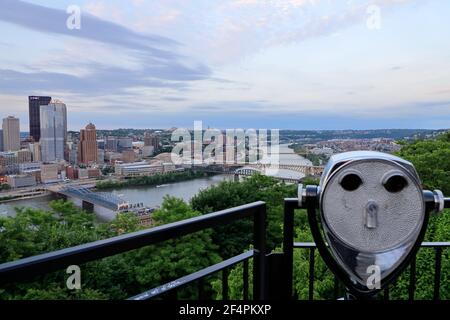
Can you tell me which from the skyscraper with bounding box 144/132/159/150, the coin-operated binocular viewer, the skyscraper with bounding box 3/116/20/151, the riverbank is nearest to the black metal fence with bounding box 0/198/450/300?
the coin-operated binocular viewer

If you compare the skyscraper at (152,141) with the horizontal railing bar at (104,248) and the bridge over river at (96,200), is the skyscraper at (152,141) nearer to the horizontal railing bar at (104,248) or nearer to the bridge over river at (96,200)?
the bridge over river at (96,200)

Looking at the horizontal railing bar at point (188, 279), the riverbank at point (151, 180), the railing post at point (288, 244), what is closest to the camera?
the horizontal railing bar at point (188, 279)

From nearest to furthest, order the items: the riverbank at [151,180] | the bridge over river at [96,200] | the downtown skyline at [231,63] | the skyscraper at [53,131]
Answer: the downtown skyline at [231,63], the skyscraper at [53,131], the riverbank at [151,180], the bridge over river at [96,200]

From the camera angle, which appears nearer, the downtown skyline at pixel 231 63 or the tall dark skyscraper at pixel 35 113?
the downtown skyline at pixel 231 63

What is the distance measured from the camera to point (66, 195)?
923cm

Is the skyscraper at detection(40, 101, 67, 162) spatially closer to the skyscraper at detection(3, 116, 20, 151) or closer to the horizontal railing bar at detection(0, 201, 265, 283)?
the skyscraper at detection(3, 116, 20, 151)

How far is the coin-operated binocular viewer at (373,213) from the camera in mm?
837

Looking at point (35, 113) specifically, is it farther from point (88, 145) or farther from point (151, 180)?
point (151, 180)

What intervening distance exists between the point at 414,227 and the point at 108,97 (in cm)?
988

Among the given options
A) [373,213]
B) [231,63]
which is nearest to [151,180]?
[231,63]

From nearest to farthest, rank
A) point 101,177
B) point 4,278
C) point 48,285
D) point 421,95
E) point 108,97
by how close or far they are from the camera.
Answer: point 4,278 → point 48,285 → point 421,95 → point 101,177 → point 108,97

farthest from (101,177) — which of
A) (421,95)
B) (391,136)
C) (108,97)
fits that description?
(421,95)

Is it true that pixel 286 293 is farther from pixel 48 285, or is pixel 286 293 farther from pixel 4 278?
pixel 48 285

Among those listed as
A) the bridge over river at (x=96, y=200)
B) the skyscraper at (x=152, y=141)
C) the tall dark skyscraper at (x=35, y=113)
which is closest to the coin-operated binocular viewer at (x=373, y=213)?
the skyscraper at (x=152, y=141)
